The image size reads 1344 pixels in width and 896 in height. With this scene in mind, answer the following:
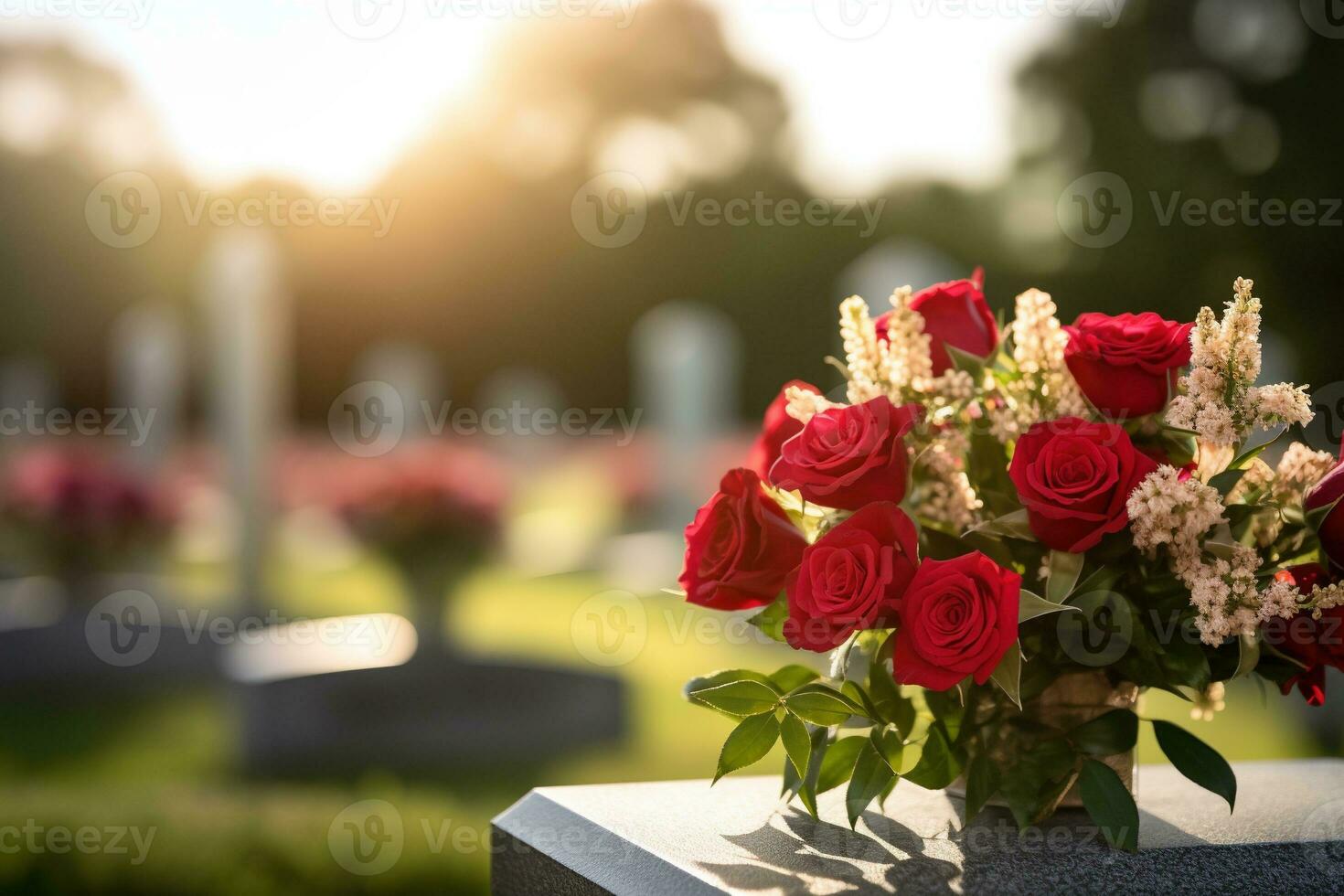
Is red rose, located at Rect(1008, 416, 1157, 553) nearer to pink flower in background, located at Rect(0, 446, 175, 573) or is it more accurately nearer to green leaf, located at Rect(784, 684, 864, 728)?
green leaf, located at Rect(784, 684, 864, 728)

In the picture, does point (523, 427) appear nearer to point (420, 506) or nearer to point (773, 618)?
point (420, 506)

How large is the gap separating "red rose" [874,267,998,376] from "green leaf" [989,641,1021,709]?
0.42 metres

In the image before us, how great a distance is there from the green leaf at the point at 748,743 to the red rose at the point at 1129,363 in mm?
576

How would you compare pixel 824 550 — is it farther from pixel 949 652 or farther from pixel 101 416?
pixel 101 416

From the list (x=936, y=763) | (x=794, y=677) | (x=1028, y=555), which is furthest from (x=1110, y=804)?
(x=794, y=677)

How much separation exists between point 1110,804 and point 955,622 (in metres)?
0.34

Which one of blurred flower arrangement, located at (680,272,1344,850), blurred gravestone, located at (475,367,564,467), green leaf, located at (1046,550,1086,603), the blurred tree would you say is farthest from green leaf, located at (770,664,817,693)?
blurred gravestone, located at (475,367,564,467)

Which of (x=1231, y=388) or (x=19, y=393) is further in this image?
(x=19, y=393)

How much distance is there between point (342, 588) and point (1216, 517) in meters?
9.45

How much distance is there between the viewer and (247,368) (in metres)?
6.57

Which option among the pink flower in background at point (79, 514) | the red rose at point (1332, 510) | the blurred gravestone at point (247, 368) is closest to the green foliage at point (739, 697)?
the red rose at point (1332, 510)

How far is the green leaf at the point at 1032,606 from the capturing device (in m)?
1.32

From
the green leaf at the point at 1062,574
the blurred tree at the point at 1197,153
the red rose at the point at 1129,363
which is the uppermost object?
the blurred tree at the point at 1197,153

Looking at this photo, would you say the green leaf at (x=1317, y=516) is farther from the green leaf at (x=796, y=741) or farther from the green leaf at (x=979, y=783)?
the green leaf at (x=796, y=741)
